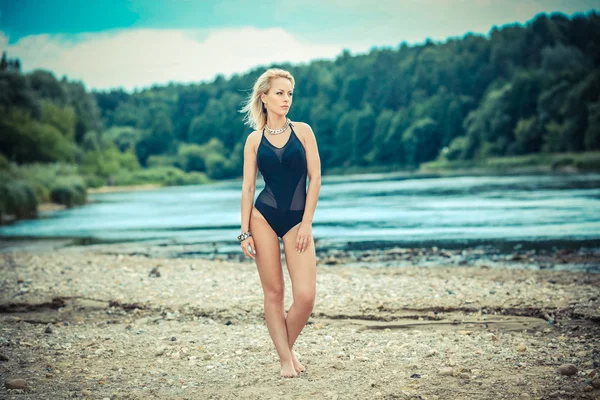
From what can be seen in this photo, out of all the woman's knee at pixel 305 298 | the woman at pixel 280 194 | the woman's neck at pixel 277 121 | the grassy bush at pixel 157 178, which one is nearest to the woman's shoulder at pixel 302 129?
the woman at pixel 280 194

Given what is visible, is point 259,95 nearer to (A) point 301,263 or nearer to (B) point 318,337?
(A) point 301,263

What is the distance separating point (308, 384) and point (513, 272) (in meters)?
10.1

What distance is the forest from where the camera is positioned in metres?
77.1

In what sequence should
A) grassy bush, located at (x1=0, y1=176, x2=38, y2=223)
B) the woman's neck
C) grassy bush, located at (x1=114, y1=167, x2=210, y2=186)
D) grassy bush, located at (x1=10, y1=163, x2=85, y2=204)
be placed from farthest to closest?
grassy bush, located at (x1=114, y1=167, x2=210, y2=186)
grassy bush, located at (x1=10, y1=163, x2=85, y2=204)
grassy bush, located at (x1=0, y1=176, x2=38, y2=223)
the woman's neck

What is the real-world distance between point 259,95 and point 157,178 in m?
129

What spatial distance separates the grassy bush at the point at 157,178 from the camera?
12669cm

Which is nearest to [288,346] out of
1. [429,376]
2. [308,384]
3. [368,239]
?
[308,384]

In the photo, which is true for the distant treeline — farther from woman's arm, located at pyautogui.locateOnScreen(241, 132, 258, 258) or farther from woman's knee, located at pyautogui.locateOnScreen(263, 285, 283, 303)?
woman's arm, located at pyautogui.locateOnScreen(241, 132, 258, 258)

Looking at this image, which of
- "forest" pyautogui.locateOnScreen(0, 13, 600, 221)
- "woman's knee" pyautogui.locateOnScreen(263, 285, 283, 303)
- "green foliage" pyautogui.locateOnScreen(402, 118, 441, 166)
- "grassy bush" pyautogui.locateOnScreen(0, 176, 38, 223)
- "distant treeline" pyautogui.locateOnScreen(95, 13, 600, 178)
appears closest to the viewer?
"woman's knee" pyautogui.locateOnScreen(263, 285, 283, 303)

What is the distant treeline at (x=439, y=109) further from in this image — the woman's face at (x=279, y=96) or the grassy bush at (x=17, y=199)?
the woman's face at (x=279, y=96)

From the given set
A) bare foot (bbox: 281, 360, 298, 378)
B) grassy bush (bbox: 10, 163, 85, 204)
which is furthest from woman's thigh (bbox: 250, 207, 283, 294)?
grassy bush (bbox: 10, 163, 85, 204)

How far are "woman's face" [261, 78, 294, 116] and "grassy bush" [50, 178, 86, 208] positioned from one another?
5607 centimetres

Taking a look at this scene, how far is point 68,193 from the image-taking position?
59344 millimetres

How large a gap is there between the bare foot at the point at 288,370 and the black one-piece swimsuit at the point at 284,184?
1.38 meters
